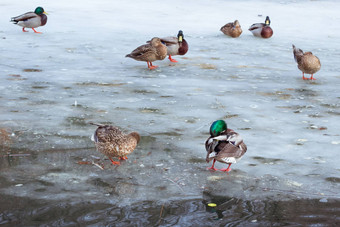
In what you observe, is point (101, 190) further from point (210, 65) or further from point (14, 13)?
point (14, 13)

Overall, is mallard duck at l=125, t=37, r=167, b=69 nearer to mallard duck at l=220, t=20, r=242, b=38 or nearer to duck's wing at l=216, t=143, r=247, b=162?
mallard duck at l=220, t=20, r=242, b=38

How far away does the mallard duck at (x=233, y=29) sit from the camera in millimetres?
13883

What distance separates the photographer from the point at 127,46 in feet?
40.4

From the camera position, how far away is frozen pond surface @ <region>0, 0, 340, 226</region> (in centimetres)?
440

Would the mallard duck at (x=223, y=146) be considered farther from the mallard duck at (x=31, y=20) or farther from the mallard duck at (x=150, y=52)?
the mallard duck at (x=31, y=20)

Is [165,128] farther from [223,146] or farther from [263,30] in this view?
[263,30]

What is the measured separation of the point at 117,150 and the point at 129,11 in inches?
515

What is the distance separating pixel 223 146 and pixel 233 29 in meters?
9.09

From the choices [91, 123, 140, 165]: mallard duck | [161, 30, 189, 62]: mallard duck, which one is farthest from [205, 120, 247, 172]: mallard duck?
[161, 30, 189, 62]: mallard duck

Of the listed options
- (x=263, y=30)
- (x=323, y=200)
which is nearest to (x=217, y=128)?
(x=323, y=200)

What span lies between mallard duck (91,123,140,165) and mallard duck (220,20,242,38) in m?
8.95

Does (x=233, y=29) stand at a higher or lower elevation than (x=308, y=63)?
higher

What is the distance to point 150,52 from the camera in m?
10.2

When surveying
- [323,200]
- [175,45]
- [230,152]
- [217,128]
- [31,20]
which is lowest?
[323,200]
